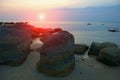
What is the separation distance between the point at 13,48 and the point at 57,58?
3220 mm

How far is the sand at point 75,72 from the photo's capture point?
12.8 meters

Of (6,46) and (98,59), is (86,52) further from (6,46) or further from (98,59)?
(6,46)

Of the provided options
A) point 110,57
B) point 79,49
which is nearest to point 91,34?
point 79,49

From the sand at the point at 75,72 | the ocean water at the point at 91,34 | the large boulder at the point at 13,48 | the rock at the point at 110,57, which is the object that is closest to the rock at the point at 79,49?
the sand at the point at 75,72

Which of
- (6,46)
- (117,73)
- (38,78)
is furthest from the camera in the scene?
(6,46)

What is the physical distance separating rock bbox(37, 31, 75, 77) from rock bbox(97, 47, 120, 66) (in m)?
2.40

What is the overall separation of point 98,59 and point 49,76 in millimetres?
4186

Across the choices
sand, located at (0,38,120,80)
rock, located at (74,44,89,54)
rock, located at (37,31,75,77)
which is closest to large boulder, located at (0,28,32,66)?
sand, located at (0,38,120,80)

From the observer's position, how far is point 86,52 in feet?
58.7

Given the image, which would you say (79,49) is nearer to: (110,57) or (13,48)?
(110,57)

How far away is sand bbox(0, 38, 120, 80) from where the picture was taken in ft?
42.0

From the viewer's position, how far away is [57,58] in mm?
12961

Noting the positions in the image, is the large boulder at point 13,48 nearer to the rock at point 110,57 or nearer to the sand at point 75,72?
the sand at point 75,72

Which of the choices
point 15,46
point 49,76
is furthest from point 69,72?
point 15,46
